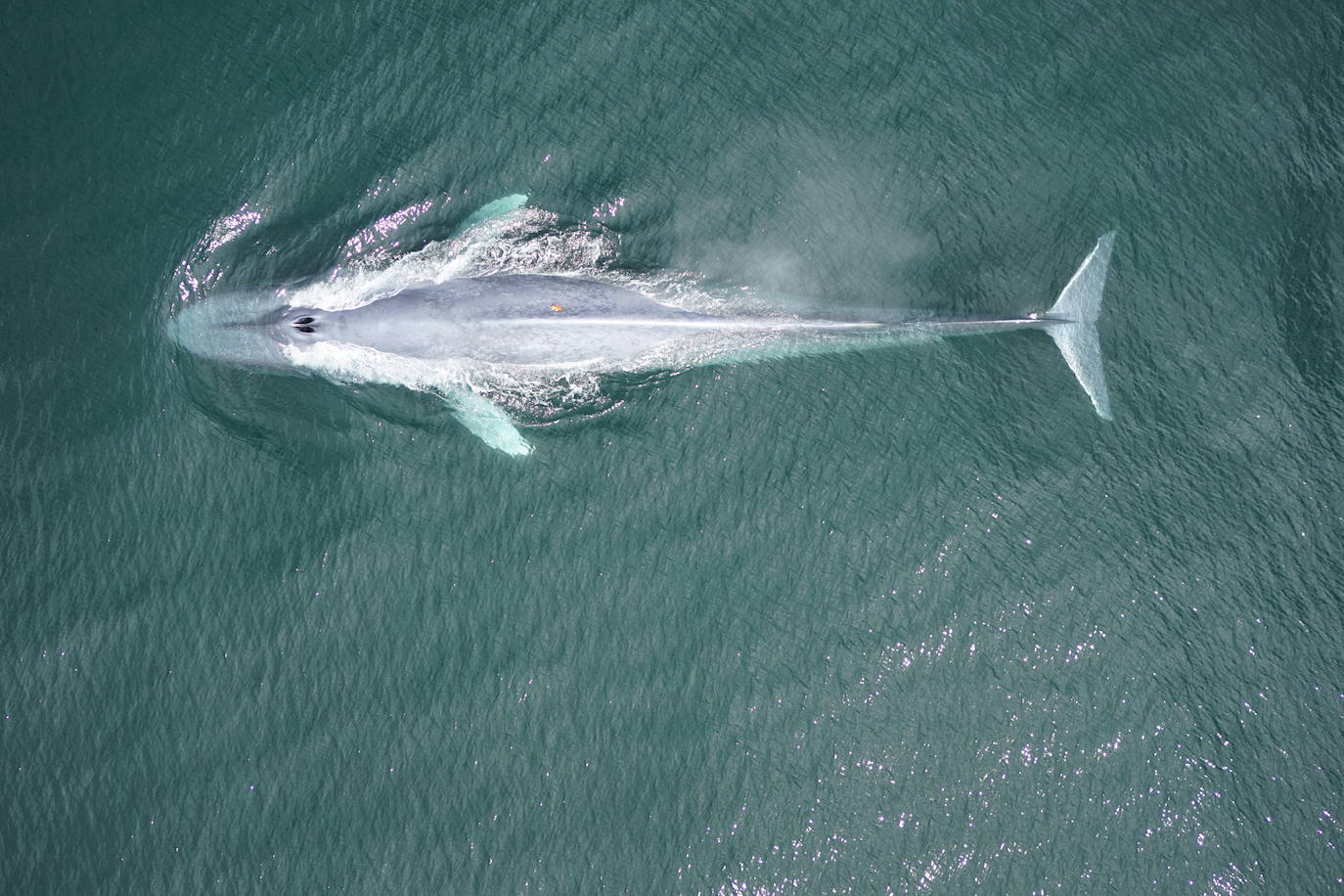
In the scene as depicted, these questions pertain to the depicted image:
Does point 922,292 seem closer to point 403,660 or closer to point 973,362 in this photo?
point 973,362

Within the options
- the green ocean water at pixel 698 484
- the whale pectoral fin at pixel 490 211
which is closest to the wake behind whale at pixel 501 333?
the green ocean water at pixel 698 484

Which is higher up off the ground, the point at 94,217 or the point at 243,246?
the point at 94,217

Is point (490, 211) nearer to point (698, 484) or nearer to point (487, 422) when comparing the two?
point (487, 422)

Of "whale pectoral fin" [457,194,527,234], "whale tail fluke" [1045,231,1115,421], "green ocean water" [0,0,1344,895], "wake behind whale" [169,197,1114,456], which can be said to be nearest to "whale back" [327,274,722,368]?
"wake behind whale" [169,197,1114,456]

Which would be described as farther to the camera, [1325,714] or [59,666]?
[59,666]

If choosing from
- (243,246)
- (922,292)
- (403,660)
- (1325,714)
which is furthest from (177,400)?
(1325,714)

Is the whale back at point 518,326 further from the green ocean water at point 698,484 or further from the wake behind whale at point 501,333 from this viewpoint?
the green ocean water at point 698,484
